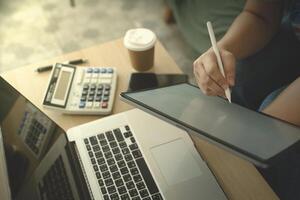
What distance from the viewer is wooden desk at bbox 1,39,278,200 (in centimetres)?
75

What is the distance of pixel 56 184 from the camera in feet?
2.40

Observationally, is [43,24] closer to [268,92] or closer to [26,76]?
[26,76]

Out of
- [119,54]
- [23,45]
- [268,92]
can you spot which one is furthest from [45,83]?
[23,45]

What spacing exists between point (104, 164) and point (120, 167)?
0.04 meters

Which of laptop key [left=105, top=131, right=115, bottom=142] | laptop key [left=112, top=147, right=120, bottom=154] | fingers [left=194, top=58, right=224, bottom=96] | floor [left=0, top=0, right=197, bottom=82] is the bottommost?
floor [left=0, top=0, right=197, bottom=82]

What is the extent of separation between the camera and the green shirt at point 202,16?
1329mm

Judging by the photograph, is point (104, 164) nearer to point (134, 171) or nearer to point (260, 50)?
point (134, 171)

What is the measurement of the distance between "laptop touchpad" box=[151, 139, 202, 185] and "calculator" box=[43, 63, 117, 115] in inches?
7.2

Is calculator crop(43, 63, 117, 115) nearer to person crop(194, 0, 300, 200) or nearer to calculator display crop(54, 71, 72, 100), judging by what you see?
calculator display crop(54, 71, 72, 100)

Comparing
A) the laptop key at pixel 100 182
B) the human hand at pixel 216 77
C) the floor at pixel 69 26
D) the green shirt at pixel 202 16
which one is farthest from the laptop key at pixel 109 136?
the floor at pixel 69 26

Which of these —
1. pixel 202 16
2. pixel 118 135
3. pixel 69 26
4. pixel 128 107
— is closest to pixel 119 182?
pixel 118 135

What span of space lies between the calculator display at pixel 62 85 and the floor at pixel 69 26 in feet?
2.92

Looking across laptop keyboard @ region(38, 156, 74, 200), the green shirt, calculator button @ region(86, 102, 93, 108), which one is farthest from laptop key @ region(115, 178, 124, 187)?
the green shirt

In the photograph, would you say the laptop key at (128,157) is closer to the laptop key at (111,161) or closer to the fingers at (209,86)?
the laptop key at (111,161)
